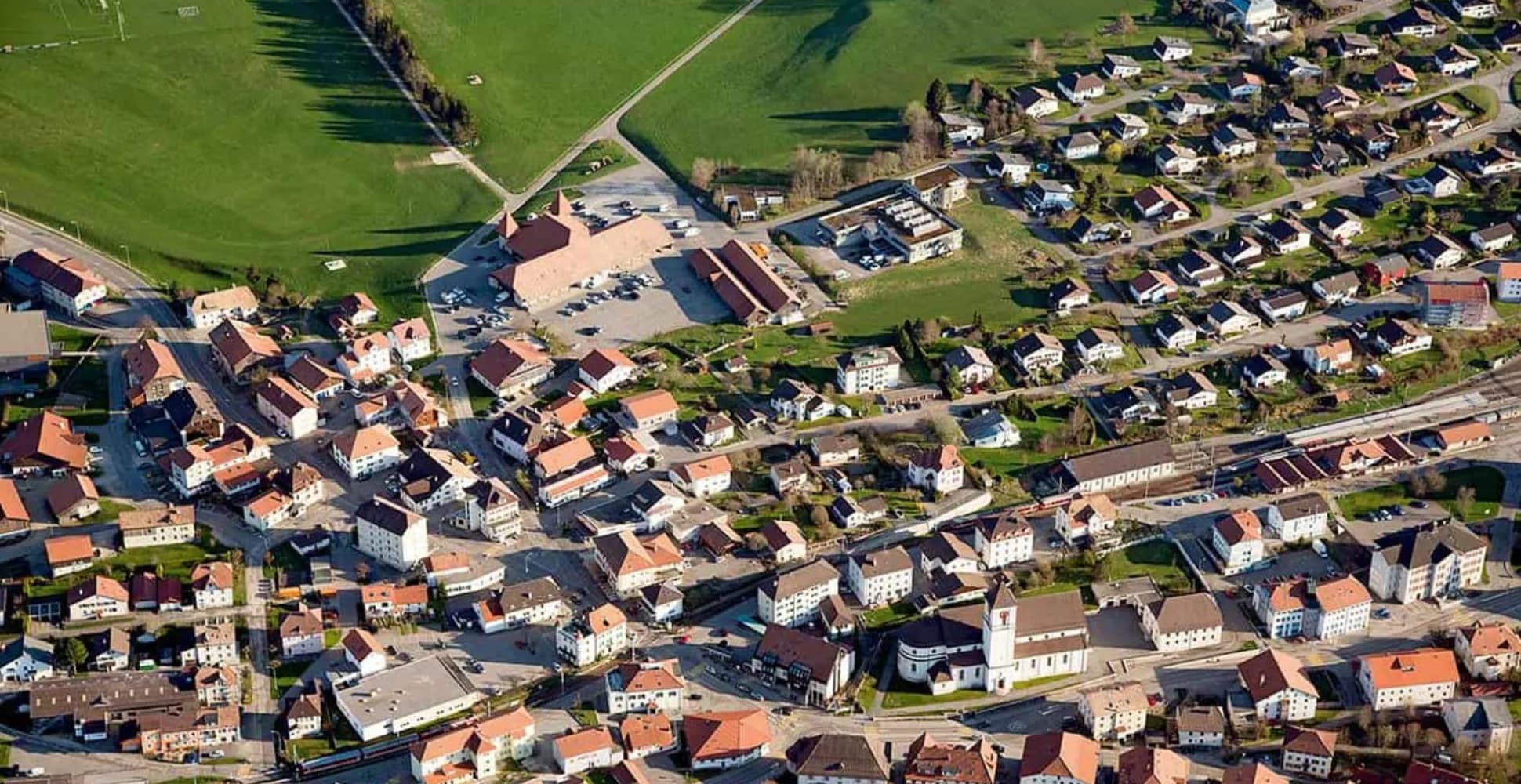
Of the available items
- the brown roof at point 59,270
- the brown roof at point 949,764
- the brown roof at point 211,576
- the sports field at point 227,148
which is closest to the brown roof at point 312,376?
the sports field at point 227,148

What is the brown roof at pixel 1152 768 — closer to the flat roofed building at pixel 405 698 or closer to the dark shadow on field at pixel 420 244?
the flat roofed building at pixel 405 698

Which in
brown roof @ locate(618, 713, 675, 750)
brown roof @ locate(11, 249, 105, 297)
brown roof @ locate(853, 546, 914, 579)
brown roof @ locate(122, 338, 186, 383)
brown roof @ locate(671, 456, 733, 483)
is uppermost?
brown roof @ locate(11, 249, 105, 297)

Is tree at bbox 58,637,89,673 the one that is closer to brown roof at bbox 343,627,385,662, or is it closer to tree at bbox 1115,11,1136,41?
brown roof at bbox 343,627,385,662

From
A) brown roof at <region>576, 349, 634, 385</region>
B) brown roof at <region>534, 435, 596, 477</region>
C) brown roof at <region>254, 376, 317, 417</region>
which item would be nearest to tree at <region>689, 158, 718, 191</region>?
brown roof at <region>576, 349, 634, 385</region>

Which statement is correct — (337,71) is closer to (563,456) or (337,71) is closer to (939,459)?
(563,456)

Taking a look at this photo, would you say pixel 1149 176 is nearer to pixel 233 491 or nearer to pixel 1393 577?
pixel 1393 577

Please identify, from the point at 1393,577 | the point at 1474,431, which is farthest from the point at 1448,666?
the point at 1474,431
